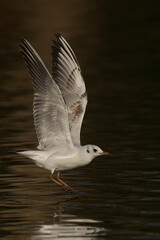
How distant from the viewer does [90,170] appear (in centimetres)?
1335

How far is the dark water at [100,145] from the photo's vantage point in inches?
407

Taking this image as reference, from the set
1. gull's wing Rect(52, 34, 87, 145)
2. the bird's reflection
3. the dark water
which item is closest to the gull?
gull's wing Rect(52, 34, 87, 145)

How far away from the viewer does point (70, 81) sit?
528 inches

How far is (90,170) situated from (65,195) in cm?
140

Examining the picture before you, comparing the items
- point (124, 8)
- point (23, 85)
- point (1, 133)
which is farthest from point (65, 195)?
point (124, 8)

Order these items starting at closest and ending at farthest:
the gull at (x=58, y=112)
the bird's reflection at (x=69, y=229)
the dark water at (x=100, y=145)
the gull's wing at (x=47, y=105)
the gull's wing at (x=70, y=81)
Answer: the bird's reflection at (x=69, y=229)
the dark water at (x=100, y=145)
the gull's wing at (x=47, y=105)
the gull at (x=58, y=112)
the gull's wing at (x=70, y=81)

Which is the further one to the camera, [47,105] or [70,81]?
[70,81]

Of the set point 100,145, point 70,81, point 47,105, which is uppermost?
point 70,81

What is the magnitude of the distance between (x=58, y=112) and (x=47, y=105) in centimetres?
18

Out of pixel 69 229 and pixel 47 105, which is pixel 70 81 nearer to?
pixel 47 105

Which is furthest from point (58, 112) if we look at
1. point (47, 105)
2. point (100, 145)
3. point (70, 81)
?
point (100, 145)

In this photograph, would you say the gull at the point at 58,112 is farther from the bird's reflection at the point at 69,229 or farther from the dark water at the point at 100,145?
the bird's reflection at the point at 69,229

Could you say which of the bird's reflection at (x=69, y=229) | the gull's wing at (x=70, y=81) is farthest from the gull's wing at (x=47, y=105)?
the bird's reflection at (x=69, y=229)

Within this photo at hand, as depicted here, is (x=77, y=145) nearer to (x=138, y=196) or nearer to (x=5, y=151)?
(x=138, y=196)
